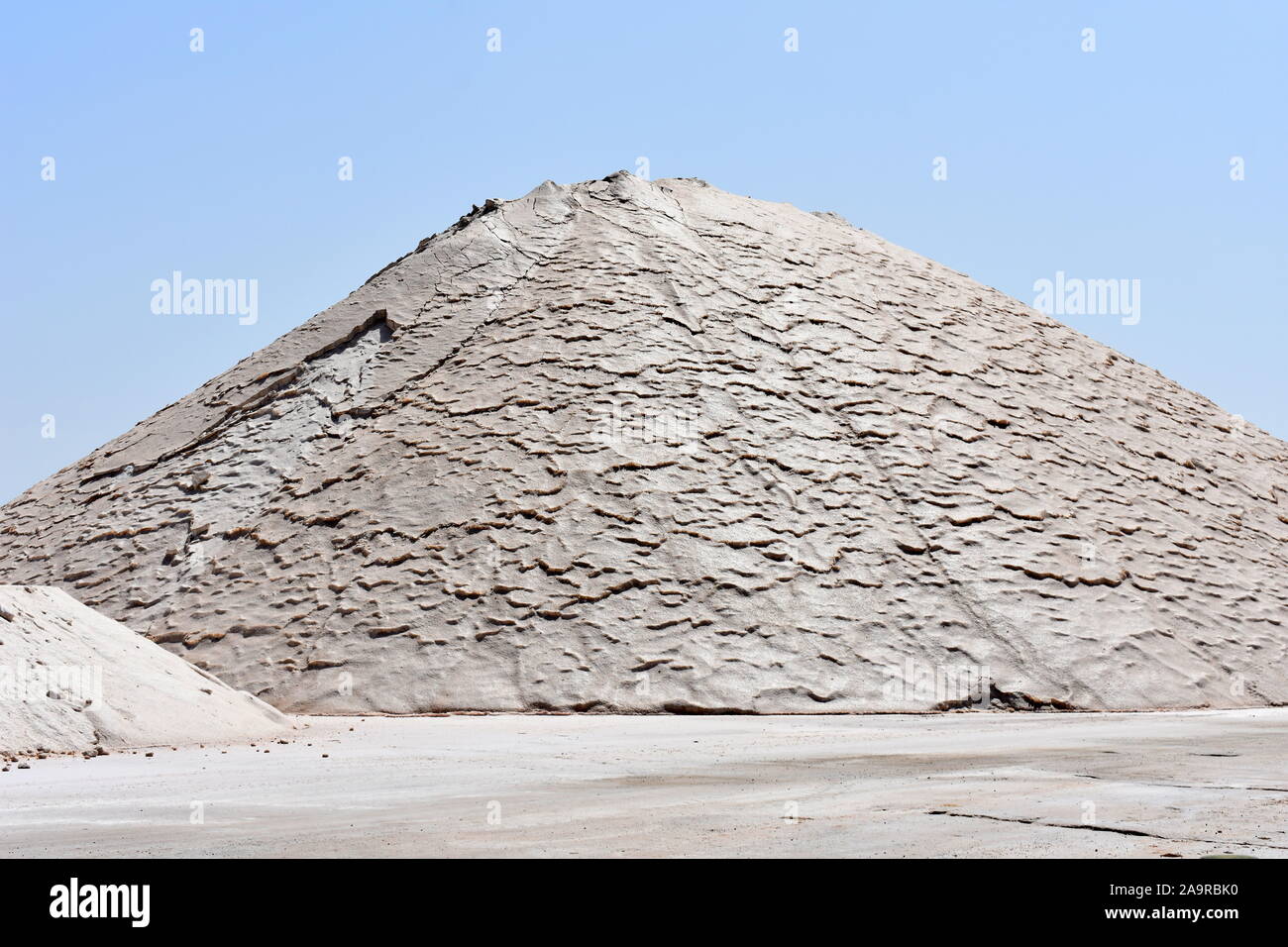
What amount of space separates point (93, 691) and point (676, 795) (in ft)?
17.2

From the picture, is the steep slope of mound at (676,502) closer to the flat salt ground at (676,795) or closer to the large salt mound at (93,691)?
the large salt mound at (93,691)

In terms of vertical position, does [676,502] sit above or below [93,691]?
above

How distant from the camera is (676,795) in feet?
18.5

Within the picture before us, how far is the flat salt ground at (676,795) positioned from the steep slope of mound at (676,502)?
307 cm

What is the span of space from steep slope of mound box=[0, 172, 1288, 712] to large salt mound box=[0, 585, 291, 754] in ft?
8.04

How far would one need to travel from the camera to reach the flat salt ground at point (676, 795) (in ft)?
13.8

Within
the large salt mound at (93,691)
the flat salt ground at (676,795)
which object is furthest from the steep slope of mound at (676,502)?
the flat salt ground at (676,795)

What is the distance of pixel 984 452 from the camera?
1611cm

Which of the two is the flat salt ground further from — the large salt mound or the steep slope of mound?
the steep slope of mound

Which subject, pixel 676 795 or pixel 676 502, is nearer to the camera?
pixel 676 795

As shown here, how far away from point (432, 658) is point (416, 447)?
3.86 meters

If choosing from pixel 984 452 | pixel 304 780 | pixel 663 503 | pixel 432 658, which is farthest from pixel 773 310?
pixel 304 780

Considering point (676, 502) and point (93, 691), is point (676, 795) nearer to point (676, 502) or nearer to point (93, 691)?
point (93, 691)

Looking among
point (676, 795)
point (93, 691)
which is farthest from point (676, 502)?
point (676, 795)
